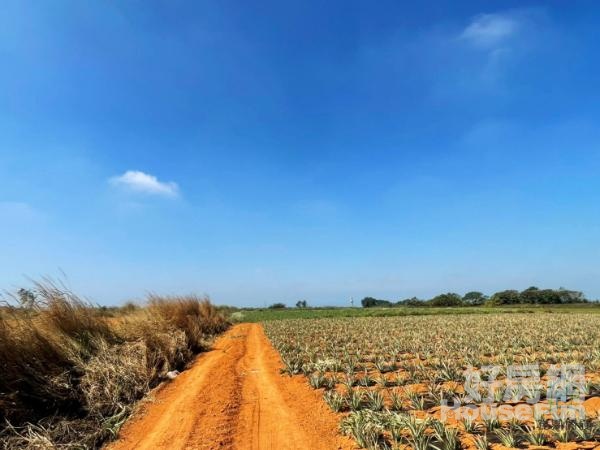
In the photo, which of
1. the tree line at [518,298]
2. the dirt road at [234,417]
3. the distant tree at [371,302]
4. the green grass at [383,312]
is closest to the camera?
the dirt road at [234,417]

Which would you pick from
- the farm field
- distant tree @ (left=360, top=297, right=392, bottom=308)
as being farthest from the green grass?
distant tree @ (left=360, top=297, right=392, bottom=308)

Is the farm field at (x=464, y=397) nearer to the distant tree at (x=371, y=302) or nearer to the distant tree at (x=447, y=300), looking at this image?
the distant tree at (x=447, y=300)

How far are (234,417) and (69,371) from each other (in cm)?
321

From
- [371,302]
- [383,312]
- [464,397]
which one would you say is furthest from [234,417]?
[371,302]

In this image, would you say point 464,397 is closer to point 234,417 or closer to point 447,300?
point 234,417

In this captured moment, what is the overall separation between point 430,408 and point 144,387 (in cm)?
530

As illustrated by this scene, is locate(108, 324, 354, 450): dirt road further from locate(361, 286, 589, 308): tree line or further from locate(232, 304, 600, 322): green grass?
locate(361, 286, 589, 308): tree line

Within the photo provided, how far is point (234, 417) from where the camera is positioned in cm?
581

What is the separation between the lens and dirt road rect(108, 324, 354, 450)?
4.86 meters

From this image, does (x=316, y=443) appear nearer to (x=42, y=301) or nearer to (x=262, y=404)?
(x=262, y=404)

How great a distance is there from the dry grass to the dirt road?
0.50 meters

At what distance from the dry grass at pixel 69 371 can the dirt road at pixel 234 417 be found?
1.66 ft

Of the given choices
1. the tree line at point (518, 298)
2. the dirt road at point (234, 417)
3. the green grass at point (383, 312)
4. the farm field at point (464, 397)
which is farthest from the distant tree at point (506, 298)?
the dirt road at point (234, 417)

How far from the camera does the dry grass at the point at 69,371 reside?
17.2 feet
